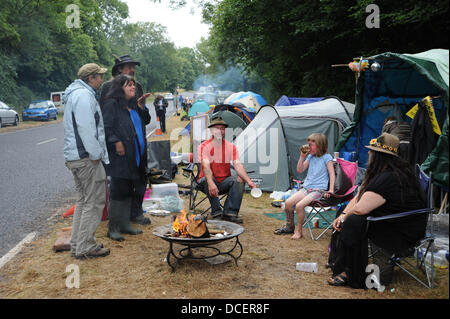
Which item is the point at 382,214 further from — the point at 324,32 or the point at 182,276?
the point at 324,32

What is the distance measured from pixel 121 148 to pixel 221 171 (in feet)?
5.80

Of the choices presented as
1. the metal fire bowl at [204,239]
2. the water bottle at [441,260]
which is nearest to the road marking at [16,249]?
the metal fire bowl at [204,239]

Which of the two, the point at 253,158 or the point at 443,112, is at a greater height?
the point at 443,112

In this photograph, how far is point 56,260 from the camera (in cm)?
439

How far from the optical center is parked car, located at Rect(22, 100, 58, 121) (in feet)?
85.2

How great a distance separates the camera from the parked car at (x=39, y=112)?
26.0m

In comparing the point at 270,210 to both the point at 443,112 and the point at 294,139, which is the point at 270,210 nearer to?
the point at 294,139

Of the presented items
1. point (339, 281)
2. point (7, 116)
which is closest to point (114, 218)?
point (339, 281)

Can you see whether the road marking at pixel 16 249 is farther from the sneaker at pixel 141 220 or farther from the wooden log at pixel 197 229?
the wooden log at pixel 197 229

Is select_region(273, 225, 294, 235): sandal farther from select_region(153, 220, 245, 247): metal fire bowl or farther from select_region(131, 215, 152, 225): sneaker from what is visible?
select_region(131, 215, 152, 225): sneaker

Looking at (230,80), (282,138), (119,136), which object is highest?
(230,80)

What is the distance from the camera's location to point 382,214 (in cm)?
368
